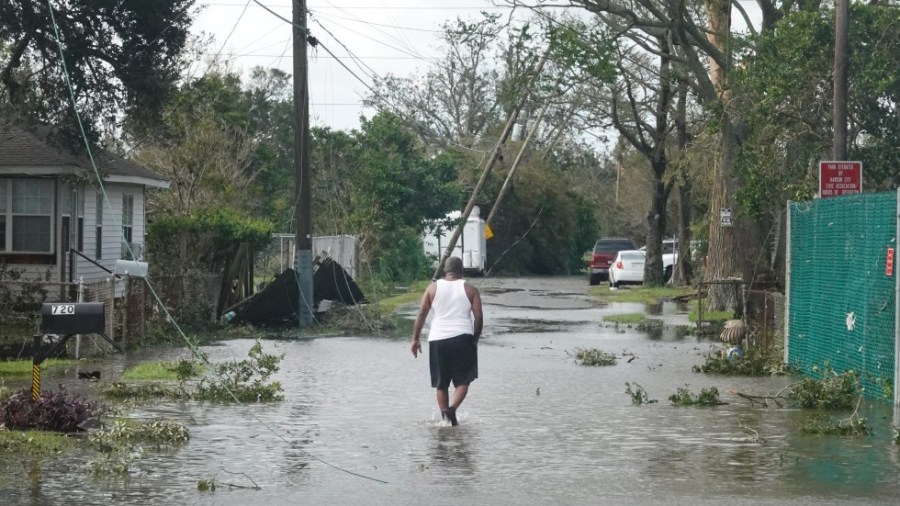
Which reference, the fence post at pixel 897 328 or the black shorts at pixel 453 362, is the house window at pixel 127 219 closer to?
the black shorts at pixel 453 362

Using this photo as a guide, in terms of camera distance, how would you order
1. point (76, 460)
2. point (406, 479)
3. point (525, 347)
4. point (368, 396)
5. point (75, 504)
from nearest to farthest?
point (75, 504), point (406, 479), point (76, 460), point (368, 396), point (525, 347)

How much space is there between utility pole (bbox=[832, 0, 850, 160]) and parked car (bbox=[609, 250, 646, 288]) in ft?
109

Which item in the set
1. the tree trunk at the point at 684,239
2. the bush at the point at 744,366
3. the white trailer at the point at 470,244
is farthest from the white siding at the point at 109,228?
the white trailer at the point at 470,244

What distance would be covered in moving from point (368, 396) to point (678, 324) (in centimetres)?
1507

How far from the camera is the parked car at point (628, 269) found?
52938mm

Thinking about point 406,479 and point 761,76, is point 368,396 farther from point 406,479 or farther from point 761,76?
point 761,76

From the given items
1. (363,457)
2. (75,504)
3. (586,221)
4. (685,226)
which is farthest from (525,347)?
(586,221)

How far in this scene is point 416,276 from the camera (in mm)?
53844

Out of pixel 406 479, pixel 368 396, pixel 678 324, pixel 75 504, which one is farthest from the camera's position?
pixel 678 324

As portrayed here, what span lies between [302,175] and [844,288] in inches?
609

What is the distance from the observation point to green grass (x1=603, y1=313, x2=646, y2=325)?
31250mm

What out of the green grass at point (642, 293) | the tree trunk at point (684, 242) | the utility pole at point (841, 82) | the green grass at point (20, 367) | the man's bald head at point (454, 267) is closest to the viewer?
the man's bald head at point (454, 267)

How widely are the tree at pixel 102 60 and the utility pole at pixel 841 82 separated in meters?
11.5

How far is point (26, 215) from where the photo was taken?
28.0m
